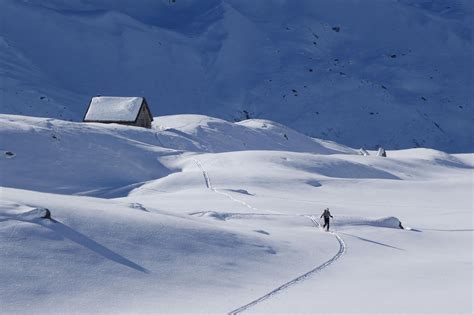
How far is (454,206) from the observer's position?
41.3m

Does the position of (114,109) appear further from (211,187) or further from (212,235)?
(212,235)

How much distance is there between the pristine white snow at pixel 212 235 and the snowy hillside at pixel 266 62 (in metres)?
44.6

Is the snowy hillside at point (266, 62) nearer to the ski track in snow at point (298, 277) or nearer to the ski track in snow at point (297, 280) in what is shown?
the ski track in snow at point (298, 277)

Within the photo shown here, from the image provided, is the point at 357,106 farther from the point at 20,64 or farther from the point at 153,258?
the point at 153,258

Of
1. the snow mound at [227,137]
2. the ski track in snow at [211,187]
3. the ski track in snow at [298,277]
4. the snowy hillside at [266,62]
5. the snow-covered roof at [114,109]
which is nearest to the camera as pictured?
the ski track in snow at [298,277]

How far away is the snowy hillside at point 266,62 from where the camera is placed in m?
105

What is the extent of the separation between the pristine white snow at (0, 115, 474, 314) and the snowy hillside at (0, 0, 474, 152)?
146ft

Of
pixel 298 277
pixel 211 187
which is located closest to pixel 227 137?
pixel 211 187

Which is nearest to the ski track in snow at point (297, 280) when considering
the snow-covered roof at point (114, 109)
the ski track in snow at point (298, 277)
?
the ski track in snow at point (298, 277)

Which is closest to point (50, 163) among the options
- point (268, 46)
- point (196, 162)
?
point (196, 162)

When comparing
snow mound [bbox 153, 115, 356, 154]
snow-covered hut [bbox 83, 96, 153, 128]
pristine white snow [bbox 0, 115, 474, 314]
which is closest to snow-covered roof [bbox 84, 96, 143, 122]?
snow-covered hut [bbox 83, 96, 153, 128]

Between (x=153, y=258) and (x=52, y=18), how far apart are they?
98.4m

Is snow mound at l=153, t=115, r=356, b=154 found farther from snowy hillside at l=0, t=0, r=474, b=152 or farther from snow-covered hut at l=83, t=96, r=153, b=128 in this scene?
snowy hillside at l=0, t=0, r=474, b=152

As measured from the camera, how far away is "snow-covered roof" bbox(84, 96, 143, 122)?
6644 centimetres
